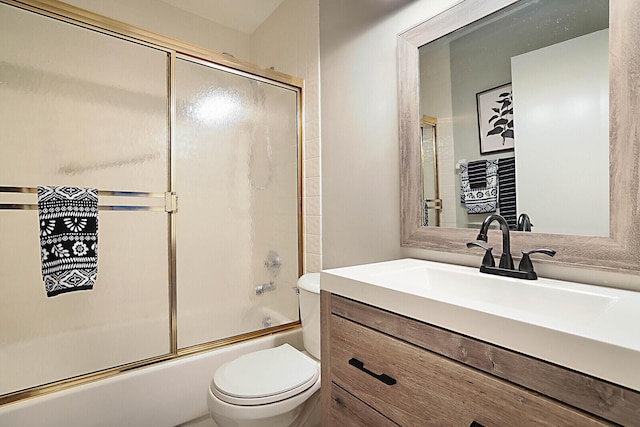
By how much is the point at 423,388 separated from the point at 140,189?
1.74 metres

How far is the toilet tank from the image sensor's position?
1.54 m

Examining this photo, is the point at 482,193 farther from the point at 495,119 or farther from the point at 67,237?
the point at 67,237

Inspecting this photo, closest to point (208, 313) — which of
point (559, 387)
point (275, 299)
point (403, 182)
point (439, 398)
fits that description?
point (275, 299)

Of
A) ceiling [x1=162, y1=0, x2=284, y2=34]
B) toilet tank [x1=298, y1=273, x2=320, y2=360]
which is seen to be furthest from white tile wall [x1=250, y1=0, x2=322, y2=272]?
toilet tank [x1=298, y1=273, x2=320, y2=360]

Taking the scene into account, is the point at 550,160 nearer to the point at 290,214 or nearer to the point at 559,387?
the point at 559,387

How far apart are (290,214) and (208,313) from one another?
0.74 meters

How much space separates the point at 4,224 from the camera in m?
1.57

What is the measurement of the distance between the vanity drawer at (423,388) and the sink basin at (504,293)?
0.14 meters

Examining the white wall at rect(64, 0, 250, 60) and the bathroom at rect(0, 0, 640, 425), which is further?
the white wall at rect(64, 0, 250, 60)

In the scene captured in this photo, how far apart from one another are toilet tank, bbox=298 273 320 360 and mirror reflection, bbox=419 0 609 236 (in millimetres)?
594

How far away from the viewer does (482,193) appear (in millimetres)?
1232

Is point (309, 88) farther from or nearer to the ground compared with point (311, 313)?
farther from the ground

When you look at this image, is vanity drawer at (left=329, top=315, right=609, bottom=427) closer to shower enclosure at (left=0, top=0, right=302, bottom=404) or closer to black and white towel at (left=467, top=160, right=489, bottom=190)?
black and white towel at (left=467, top=160, right=489, bottom=190)

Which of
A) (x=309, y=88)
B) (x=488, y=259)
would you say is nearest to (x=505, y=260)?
(x=488, y=259)
